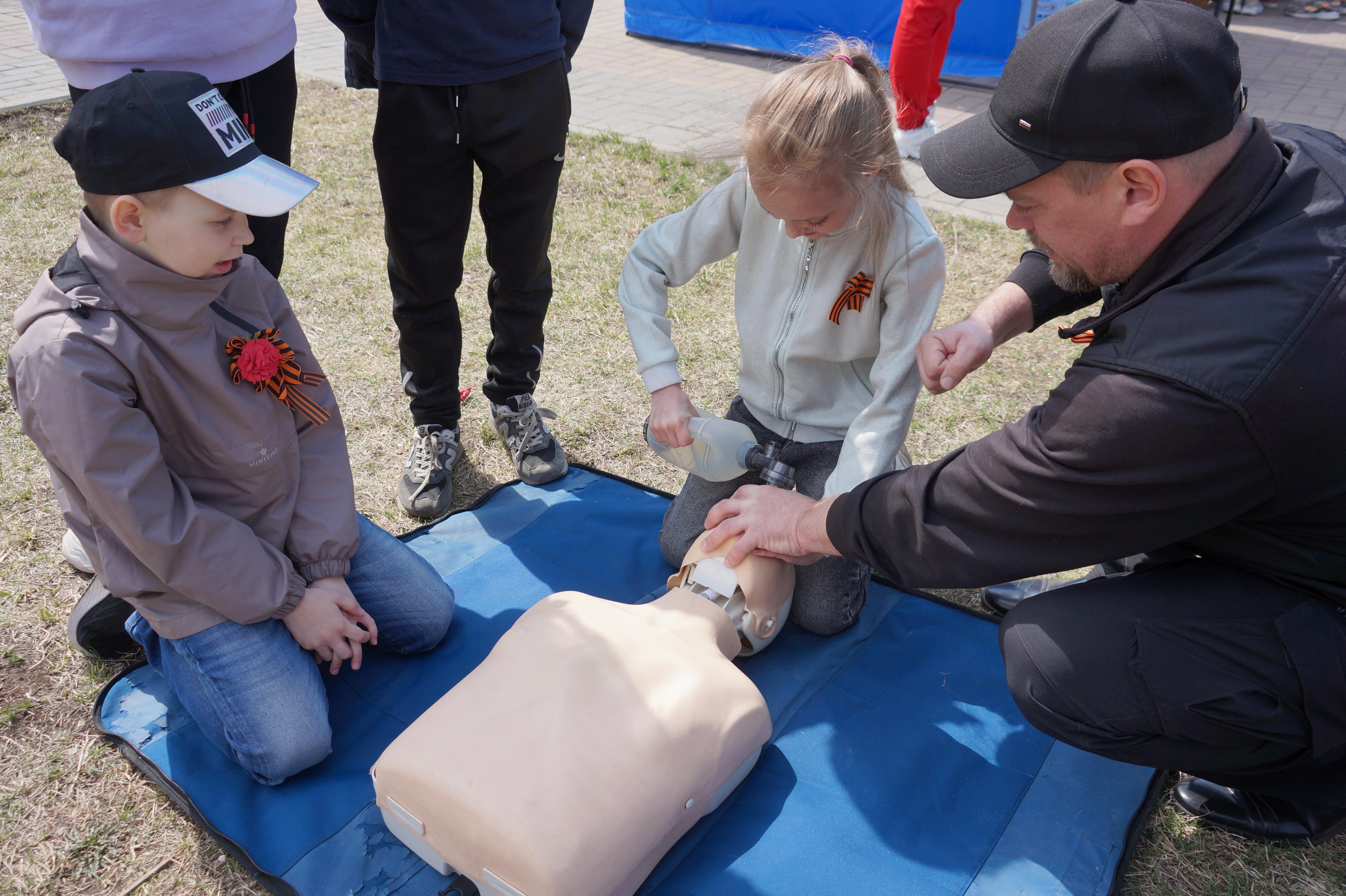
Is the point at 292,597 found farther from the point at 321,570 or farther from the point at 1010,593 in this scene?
the point at 1010,593

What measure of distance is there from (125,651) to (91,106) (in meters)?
1.32

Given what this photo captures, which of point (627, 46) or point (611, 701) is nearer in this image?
point (611, 701)

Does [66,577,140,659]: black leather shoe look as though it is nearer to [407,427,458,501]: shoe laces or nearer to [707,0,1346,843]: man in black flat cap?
[407,427,458,501]: shoe laces

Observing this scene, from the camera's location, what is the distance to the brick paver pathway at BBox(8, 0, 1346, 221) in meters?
6.54

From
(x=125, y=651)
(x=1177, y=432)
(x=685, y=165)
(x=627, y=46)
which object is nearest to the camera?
(x=1177, y=432)

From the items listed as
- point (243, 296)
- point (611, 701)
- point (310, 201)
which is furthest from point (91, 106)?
point (310, 201)

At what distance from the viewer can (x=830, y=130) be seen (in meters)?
1.98

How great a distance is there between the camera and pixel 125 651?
7.80 feet

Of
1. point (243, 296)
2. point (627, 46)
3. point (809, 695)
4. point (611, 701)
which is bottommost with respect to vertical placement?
point (627, 46)

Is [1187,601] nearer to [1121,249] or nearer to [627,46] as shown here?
[1121,249]

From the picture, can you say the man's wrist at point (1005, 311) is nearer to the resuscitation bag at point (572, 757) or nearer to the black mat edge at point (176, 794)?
the resuscitation bag at point (572, 757)

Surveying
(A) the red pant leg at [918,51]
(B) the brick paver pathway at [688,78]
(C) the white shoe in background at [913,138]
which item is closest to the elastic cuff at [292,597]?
(A) the red pant leg at [918,51]

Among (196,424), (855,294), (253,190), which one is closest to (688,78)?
(855,294)

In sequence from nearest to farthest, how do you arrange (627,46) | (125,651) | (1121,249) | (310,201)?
Answer: (1121,249), (125,651), (310,201), (627,46)
